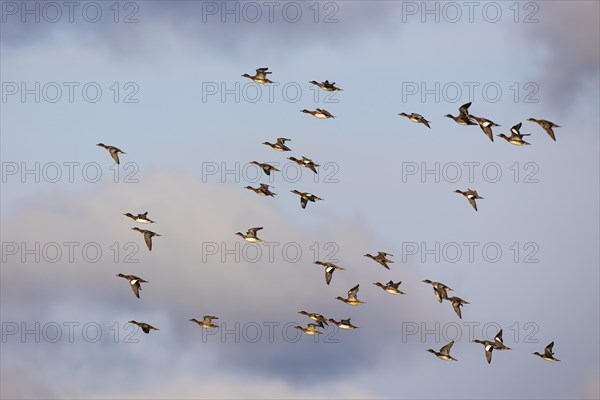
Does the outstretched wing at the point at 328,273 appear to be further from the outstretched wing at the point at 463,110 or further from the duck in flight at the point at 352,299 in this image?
the outstretched wing at the point at 463,110

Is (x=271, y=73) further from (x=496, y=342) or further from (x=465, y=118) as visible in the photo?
(x=496, y=342)

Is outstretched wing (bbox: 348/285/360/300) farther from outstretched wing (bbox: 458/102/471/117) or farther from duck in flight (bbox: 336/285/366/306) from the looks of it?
outstretched wing (bbox: 458/102/471/117)

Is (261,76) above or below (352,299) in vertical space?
above

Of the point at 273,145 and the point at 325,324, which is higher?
the point at 273,145

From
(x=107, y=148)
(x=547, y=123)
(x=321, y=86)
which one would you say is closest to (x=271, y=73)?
(x=321, y=86)

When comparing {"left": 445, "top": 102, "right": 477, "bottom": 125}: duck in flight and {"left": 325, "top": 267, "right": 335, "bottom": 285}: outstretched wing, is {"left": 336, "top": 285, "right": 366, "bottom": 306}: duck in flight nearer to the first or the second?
{"left": 325, "top": 267, "right": 335, "bottom": 285}: outstretched wing

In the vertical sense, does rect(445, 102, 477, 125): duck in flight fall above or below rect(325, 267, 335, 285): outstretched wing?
above

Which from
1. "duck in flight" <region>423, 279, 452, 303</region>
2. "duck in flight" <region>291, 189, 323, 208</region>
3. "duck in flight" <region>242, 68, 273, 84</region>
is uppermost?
"duck in flight" <region>242, 68, 273, 84</region>

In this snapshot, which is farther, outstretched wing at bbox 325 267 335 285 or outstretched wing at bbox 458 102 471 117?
outstretched wing at bbox 325 267 335 285

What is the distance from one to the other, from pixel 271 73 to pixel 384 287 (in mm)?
24896

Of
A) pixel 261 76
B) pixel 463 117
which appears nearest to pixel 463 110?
pixel 463 117

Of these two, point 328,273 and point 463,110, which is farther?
point 328,273

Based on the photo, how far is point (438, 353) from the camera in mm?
160750

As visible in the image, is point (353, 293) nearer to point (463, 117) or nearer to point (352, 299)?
point (352, 299)
